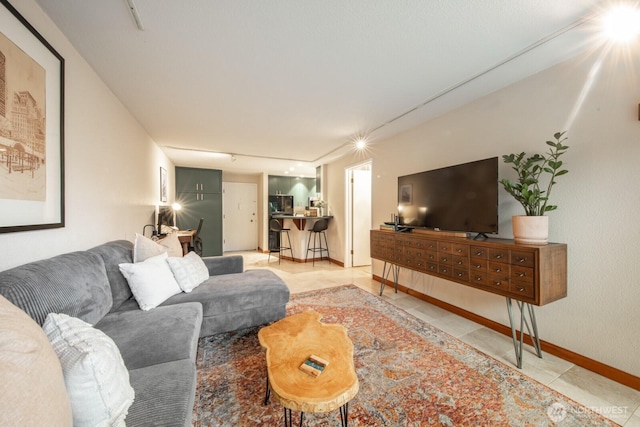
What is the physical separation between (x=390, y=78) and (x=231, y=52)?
1.27 metres

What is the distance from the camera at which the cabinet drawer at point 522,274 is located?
65.7 inches

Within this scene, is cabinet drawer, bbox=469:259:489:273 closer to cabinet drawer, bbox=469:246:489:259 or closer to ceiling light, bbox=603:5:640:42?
cabinet drawer, bbox=469:246:489:259

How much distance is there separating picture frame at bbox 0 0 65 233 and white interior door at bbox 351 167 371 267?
13.2 ft

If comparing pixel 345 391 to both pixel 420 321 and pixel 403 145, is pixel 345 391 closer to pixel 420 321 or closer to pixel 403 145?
pixel 420 321

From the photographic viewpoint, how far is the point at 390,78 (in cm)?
203

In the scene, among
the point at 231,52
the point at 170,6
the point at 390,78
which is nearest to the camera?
the point at 170,6

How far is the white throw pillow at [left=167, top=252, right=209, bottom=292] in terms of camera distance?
1993 millimetres

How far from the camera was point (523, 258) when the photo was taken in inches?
67.6

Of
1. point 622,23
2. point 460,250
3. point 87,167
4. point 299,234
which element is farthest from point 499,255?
point 299,234

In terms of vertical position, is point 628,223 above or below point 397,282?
above

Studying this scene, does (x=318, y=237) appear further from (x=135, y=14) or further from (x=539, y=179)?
(x=135, y=14)

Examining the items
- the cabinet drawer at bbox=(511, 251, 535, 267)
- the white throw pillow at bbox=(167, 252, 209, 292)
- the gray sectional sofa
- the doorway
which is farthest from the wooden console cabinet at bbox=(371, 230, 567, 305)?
the white throw pillow at bbox=(167, 252, 209, 292)

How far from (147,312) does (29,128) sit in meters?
1.21

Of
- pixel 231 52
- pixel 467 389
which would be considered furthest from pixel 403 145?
pixel 467 389
